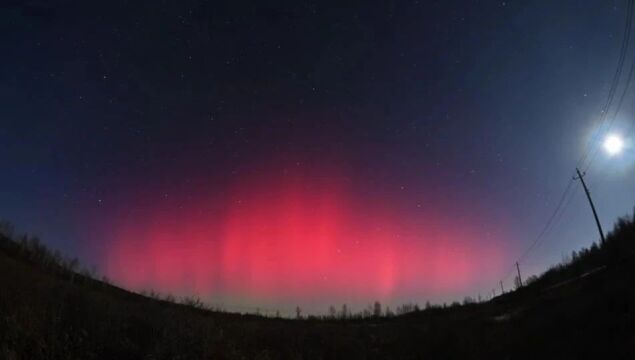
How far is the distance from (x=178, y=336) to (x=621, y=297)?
13.2m

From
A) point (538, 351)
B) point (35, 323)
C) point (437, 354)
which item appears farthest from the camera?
point (437, 354)

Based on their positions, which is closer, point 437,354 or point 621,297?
point 437,354

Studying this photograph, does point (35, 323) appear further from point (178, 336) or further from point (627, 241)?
point (627, 241)

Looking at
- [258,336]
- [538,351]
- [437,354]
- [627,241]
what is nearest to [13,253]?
[258,336]

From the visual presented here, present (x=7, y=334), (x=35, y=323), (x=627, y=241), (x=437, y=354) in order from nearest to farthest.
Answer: (x=7, y=334) → (x=35, y=323) → (x=437, y=354) → (x=627, y=241)

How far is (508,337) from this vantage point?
12375 mm

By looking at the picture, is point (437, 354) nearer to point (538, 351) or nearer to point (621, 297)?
point (538, 351)

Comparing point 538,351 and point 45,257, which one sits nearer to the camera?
point 538,351

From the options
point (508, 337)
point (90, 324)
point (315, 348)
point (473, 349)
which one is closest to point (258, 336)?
point (315, 348)

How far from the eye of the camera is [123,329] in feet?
28.8

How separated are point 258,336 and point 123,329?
4.04 metres

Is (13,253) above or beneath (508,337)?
above

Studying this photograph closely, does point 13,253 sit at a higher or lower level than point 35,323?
higher

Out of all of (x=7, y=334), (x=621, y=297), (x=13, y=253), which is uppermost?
(x=13, y=253)
